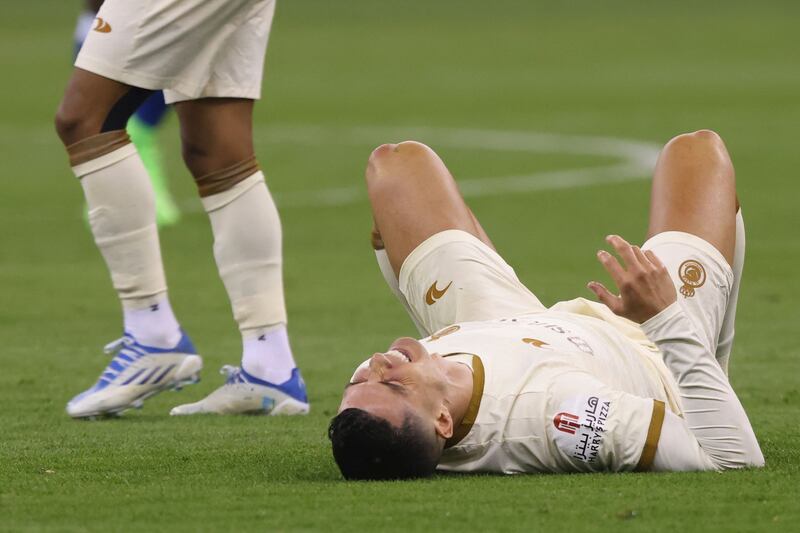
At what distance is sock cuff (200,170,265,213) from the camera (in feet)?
19.9

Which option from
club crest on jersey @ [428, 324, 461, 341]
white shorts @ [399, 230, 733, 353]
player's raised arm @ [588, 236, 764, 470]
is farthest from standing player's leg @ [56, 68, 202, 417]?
player's raised arm @ [588, 236, 764, 470]

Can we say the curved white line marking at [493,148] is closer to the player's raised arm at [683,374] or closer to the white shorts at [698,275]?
the white shorts at [698,275]

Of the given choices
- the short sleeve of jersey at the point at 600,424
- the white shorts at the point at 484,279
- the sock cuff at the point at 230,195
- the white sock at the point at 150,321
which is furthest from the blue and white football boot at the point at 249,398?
the short sleeve of jersey at the point at 600,424

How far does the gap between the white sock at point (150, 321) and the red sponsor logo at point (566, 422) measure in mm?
1811

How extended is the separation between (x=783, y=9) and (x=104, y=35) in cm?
3726

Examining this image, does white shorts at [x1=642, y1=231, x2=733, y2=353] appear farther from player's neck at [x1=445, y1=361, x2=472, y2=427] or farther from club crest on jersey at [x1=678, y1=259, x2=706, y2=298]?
player's neck at [x1=445, y1=361, x2=472, y2=427]

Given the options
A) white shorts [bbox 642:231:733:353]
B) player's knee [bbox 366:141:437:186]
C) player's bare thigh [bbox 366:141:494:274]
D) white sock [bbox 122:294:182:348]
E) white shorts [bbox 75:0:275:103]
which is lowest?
white sock [bbox 122:294:182:348]

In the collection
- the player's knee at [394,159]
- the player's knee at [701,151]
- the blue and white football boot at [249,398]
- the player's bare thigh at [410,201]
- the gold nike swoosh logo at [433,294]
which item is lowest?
the blue and white football boot at [249,398]

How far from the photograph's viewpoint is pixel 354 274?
9.81 meters

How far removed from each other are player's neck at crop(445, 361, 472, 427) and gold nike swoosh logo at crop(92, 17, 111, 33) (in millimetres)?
1800

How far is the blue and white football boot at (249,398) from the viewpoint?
600 cm

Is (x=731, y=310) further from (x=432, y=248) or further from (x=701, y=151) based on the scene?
(x=432, y=248)

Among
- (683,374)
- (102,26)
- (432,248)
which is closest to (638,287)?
(683,374)

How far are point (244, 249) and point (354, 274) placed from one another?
3.74 m
